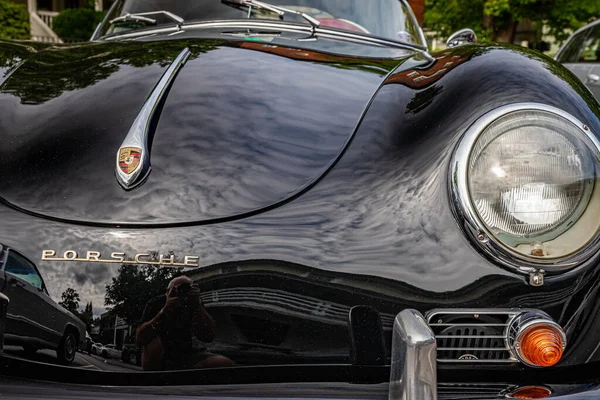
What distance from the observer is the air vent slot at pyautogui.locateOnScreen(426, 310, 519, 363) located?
137cm

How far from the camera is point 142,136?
61.6 inches

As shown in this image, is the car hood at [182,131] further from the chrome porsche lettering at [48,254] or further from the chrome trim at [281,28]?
the chrome trim at [281,28]

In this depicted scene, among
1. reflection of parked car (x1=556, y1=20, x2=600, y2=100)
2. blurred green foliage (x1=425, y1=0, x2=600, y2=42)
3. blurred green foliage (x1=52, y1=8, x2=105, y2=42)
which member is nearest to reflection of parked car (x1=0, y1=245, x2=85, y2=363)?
reflection of parked car (x1=556, y1=20, x2=600, y2=100)

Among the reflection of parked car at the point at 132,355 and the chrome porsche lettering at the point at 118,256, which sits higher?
the chrome porsche lettering at the point at 118,256

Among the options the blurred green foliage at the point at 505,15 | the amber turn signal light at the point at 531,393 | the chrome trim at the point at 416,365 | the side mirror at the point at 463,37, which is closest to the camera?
the chrome trim at the point at 416,365

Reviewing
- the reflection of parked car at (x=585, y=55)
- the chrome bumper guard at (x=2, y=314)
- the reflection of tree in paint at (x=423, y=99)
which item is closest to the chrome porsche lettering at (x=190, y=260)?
the chrome bumper guard at (x=2, y=314)

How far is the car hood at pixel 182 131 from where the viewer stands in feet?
4.81

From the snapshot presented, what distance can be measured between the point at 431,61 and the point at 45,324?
1.27 m

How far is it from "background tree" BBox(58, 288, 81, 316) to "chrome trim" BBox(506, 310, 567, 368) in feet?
2.81

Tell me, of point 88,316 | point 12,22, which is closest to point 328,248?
point 88,316

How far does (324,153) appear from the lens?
158 cm

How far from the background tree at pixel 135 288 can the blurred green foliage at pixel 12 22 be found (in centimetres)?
1565

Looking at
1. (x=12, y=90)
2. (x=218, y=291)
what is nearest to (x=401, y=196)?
(x=218, y=291)

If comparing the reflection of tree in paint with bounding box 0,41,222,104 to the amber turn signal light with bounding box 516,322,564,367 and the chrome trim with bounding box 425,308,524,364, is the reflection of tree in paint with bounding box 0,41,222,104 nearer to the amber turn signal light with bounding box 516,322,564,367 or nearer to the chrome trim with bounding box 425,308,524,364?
the chrome trim with bounding box 425,308,524,364
